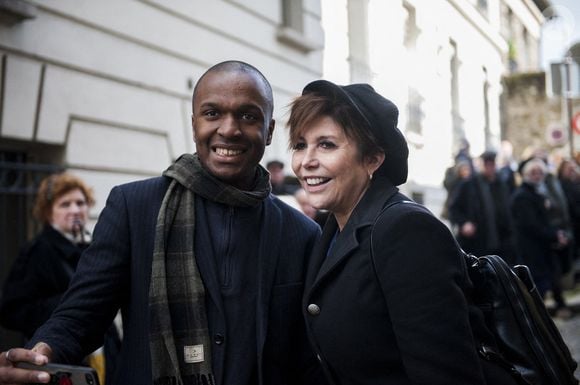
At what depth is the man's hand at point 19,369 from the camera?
80.6 inches

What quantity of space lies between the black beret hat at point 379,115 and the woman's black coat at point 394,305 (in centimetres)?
12

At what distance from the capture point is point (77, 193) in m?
4.79

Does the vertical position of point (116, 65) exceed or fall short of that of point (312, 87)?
it exceeds it

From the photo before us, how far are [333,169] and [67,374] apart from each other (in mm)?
1000

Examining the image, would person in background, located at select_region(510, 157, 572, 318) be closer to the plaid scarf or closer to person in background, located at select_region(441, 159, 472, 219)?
person in background, located at select_region(441, 159, 472, 219)

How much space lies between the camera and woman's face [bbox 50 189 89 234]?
466 cm

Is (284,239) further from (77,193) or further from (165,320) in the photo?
(77,193)

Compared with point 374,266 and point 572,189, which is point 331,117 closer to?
point 374,266

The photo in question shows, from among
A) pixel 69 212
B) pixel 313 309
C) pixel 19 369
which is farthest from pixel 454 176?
pixel 19 369

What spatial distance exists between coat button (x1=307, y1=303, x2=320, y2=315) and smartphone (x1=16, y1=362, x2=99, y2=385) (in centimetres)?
67

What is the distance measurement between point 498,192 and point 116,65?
15.9ft

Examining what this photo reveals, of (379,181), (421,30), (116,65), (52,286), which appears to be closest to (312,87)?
(379,181)

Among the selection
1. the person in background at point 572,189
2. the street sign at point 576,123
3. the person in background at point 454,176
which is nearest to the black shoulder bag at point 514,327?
the person in background at point 454,176

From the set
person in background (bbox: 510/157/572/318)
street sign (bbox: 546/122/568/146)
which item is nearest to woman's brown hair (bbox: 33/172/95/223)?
person in background (bbox: 510/157/572/318)
